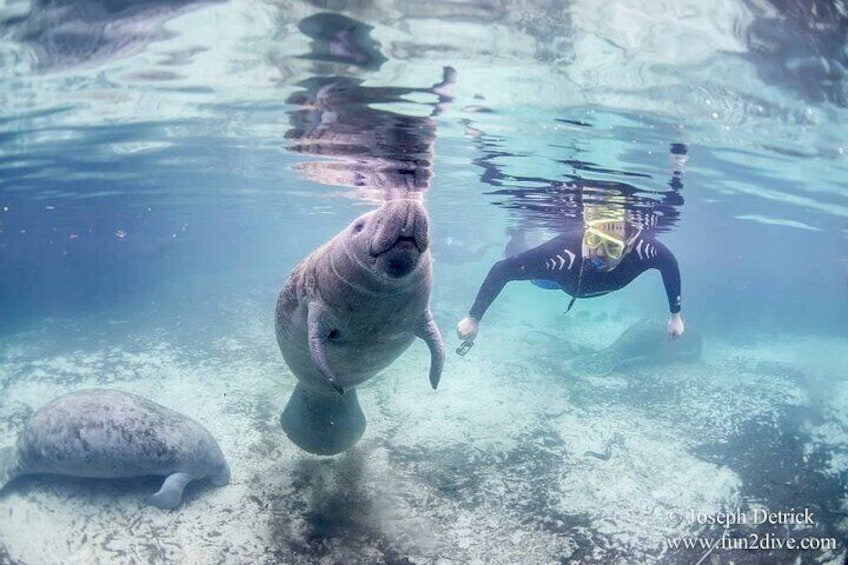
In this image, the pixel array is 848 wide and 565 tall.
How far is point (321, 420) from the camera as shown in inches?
254

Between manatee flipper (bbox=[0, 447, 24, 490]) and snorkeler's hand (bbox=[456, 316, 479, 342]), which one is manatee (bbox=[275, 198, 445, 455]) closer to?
snorkeler's hand (bbox=[456, 316, 479, 342])

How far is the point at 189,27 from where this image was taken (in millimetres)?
6762

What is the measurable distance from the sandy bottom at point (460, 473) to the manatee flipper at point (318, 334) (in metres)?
2.16

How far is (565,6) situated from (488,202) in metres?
16.8

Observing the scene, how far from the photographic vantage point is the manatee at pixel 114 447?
6.38 m

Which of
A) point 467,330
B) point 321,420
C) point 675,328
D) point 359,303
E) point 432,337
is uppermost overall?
point 359,303

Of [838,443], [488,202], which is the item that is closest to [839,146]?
[838,443]

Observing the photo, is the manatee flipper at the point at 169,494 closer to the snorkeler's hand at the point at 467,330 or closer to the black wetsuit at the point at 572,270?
the snorkeler's hand at the point at 467,330

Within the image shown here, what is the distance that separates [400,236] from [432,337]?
2.01 metres

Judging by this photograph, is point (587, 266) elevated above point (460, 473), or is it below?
above

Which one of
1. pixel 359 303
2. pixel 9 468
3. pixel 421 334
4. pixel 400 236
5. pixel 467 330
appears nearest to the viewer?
pixel 400 236

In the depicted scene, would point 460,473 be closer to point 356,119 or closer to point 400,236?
point 400,236

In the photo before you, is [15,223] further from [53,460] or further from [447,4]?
[447,4]

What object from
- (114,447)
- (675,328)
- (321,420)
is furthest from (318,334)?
(675,328)
